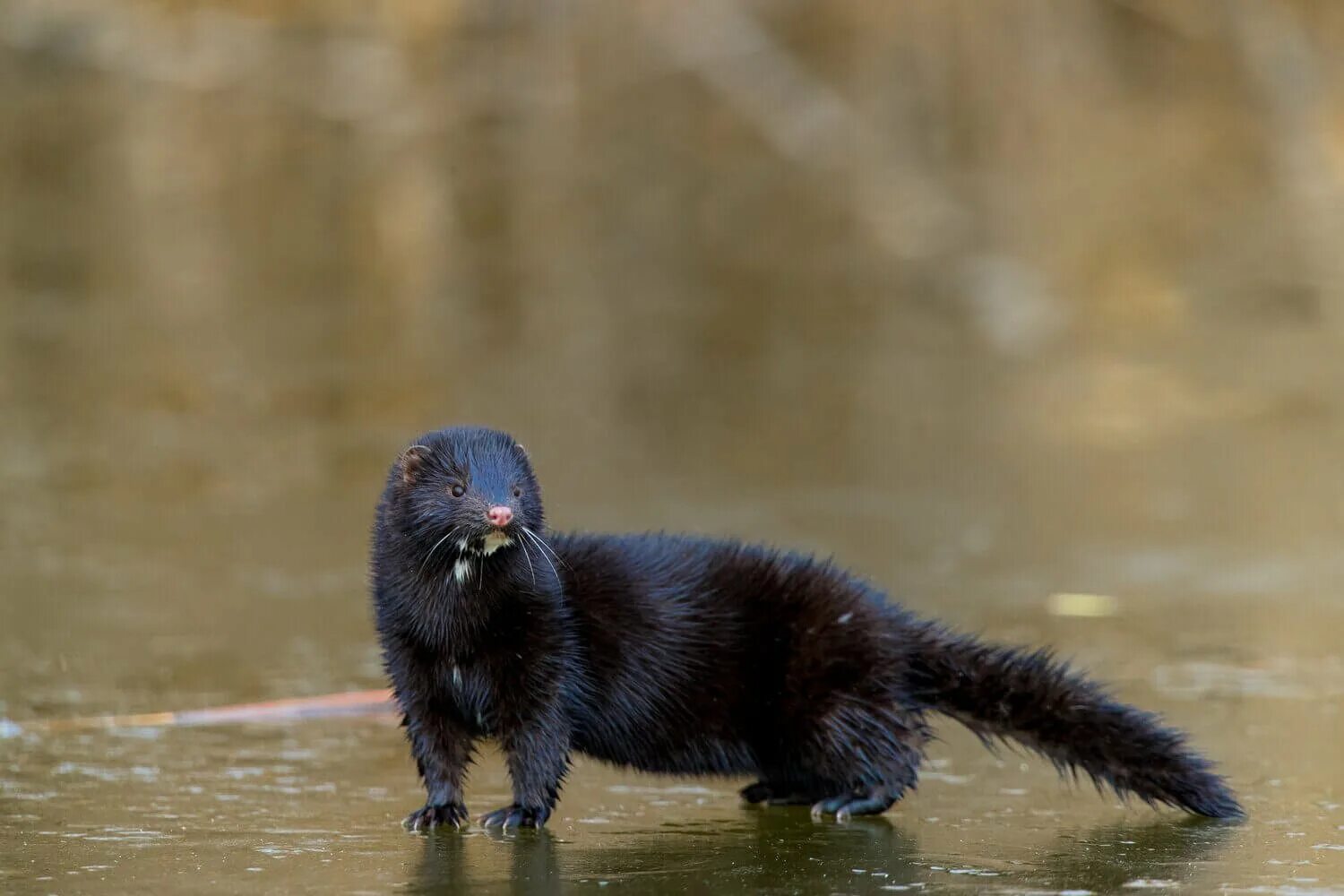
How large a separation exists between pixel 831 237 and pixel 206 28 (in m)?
4.58

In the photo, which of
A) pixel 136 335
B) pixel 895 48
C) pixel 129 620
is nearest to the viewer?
pixel 129 620

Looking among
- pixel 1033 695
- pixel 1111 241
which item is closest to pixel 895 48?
pixel 1111 241

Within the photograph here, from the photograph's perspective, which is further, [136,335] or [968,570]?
[136,335]

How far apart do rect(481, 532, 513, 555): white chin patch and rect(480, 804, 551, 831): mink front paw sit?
1.77 feet

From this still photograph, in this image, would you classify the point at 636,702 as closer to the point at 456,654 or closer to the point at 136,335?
the point at 456,654

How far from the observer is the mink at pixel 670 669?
439 centimetres

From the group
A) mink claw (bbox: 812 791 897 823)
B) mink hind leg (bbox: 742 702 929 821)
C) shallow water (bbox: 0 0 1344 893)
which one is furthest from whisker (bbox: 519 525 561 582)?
mink claw (bbox: 812 791 897 823)

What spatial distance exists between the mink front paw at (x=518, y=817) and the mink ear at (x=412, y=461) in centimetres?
74

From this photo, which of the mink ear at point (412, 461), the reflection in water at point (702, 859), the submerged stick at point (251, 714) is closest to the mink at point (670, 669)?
the mink ear at point (412, 461)

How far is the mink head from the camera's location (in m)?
4.33

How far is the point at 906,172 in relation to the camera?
1298 centimetres

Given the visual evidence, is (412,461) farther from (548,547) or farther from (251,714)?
(251,714)

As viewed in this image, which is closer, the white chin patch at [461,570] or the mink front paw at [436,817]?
the mink front paw at [436,817]

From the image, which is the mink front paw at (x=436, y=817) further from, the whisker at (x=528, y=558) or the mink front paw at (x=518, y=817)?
the whisker at (x=528, y=558)
